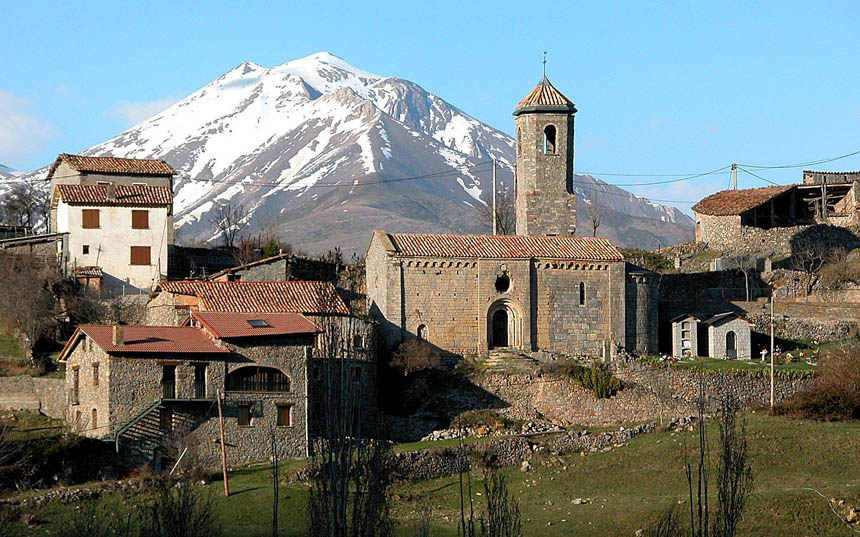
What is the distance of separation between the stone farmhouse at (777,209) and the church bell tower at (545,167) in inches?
672

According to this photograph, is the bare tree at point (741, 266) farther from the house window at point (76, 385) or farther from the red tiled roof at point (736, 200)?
the house window at point (76, 385)

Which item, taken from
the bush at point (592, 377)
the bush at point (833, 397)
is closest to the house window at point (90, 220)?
the bush at point (592, 377)

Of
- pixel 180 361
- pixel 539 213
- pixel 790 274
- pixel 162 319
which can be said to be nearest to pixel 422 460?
pixel 180 361

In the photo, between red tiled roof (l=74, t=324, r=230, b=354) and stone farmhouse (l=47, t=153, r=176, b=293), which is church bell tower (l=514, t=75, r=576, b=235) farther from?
red tiled roof (l=74, t=324, r=230, b=354)

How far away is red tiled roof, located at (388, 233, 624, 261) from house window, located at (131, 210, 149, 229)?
10820 millimetres

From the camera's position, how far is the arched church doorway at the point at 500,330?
5938 centimetres

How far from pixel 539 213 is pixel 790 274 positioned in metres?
14.8

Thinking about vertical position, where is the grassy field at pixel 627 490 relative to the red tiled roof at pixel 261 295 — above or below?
below

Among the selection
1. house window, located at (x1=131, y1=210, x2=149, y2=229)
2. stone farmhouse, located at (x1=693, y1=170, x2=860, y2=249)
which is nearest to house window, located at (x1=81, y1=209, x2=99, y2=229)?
house window, located at (x1=131, y1=210, x2=149, y2=229)

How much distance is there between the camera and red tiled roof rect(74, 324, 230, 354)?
151ft

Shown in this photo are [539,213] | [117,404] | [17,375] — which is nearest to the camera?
[117,404]

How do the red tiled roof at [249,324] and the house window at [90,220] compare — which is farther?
the house window at [90,220]

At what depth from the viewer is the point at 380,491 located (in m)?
32.7

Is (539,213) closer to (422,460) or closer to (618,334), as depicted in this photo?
(618,334)
